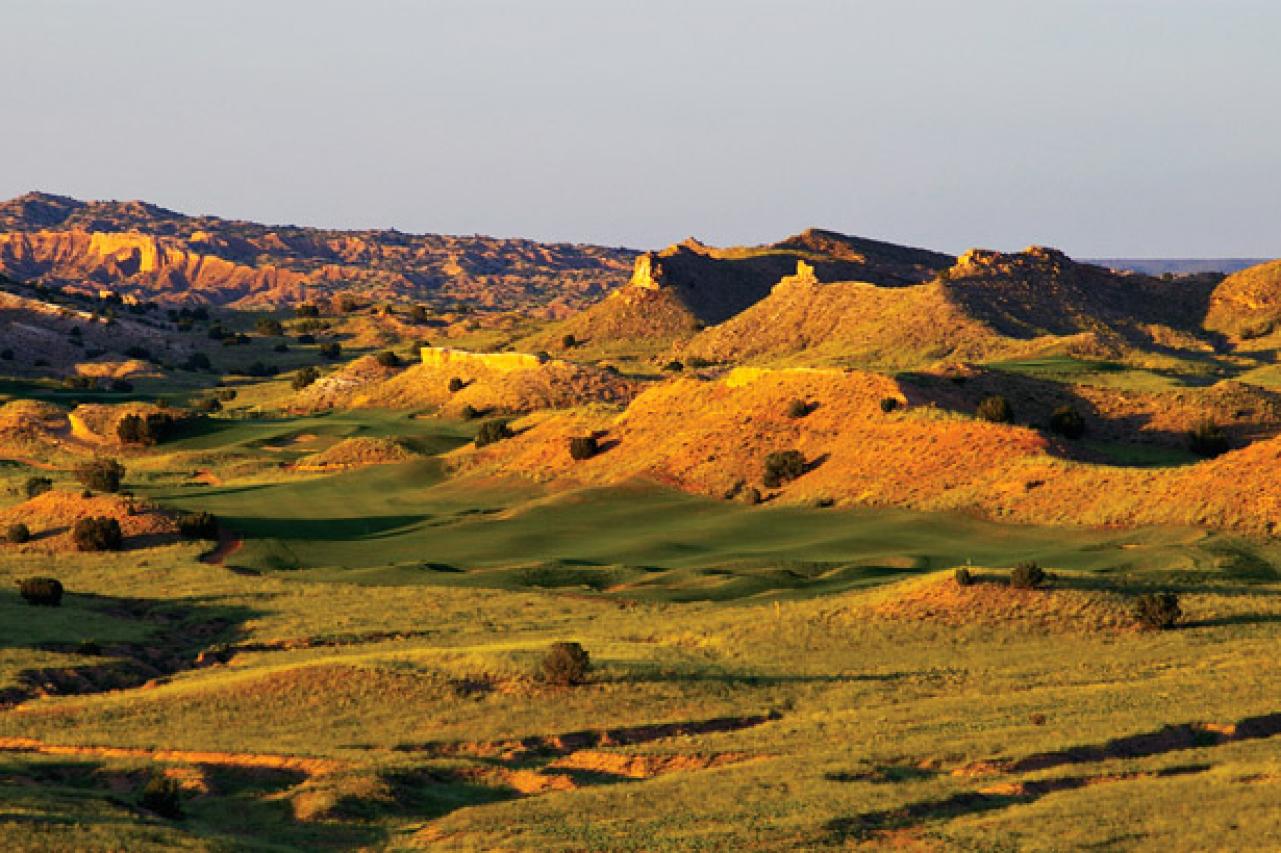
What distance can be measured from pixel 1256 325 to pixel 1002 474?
10677 centimetres

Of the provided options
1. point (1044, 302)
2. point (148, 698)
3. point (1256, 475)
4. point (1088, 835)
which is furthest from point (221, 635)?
point (1044, 302)

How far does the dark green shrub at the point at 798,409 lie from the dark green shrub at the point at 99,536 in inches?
1421

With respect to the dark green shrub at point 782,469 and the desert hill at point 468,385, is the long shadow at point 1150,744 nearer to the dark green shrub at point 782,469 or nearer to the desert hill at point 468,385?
the dark green shrub at point 782,469

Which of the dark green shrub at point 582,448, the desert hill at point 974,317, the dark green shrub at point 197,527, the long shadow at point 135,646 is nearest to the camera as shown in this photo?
the long shadow at point 135,646

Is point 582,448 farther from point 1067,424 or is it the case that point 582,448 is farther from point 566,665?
point 566,665

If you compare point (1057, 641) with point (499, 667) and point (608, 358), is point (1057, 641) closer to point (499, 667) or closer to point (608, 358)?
point (499, 667)

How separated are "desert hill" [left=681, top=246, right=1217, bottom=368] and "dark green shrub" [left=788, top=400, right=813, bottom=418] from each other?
51247 millimetres

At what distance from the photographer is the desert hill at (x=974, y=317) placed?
150 metres

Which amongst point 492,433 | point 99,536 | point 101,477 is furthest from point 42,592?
point 492,433

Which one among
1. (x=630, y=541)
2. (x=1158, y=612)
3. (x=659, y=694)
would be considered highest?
(x=1158, y=612)

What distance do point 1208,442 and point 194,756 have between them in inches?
2562

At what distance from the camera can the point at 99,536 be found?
69875 mm

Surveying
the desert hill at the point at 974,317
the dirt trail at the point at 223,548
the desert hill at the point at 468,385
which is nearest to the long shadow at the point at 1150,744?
the dirt trail at the point at 223,548

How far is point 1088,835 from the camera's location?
26.8 m
